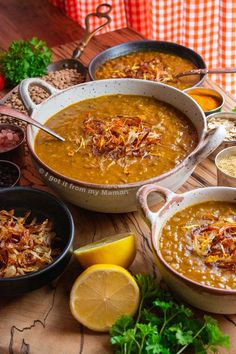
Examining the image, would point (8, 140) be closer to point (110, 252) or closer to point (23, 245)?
point (23, 245)

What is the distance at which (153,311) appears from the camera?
1.51 m

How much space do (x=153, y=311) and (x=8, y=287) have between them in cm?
41

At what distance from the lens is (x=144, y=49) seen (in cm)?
286

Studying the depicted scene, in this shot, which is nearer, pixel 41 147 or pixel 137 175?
pixel 137 175

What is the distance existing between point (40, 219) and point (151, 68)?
3.79 feet

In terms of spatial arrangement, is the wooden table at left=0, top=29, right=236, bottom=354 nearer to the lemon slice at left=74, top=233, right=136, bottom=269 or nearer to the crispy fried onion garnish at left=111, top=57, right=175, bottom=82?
the lemon slice at left=74, top=233, right=136, bottom=269

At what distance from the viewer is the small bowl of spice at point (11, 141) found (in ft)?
6.80

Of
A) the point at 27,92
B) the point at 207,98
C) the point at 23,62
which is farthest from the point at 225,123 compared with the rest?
the point at 23,62

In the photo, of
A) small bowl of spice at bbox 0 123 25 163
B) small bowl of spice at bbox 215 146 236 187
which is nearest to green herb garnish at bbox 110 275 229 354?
small bowl of spice at bbox 215 146 236 187

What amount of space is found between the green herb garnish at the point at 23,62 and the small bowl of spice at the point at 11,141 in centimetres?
56

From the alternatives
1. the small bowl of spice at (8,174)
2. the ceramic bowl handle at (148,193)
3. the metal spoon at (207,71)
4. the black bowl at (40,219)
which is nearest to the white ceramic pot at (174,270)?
the ceramic bowl handle at (148,193)

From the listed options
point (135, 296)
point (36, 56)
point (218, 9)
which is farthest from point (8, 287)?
point (218, 9)

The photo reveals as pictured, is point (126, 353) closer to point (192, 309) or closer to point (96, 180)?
point (192, 309)

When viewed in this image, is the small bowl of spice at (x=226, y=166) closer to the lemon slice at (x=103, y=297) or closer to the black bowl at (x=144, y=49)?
the lemon slice at (x=103, y=297)
